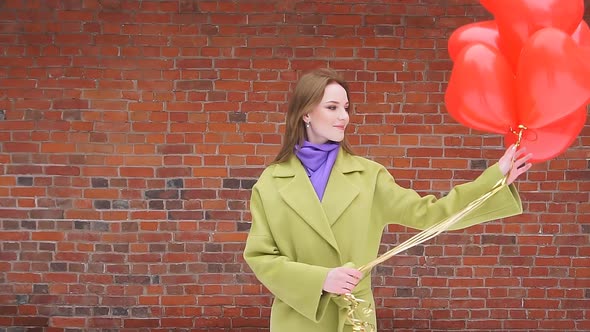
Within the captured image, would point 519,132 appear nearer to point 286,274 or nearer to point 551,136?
point 551,136

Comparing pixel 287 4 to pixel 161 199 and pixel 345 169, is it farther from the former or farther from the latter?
pixel 345 169

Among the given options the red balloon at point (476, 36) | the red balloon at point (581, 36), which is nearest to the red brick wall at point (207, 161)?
the red balloon at point (476, 36)

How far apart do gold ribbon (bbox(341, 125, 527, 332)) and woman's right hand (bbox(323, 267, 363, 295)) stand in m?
0.09

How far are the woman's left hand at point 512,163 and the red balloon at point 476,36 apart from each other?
37 centimetres

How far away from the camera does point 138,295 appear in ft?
13.2

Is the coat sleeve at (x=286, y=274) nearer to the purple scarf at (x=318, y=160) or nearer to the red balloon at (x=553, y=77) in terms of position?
the purple scarf at (x=318, y=160)

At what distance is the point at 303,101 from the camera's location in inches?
90.4

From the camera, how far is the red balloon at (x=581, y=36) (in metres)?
2.19

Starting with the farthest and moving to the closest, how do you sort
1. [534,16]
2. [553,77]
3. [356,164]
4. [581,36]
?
1. [356,164]
2. [581,36]
3. [534,16]
4. [553,77]

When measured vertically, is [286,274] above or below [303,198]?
below

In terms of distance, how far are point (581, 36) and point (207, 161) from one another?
2.32 m

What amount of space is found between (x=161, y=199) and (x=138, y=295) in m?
0.62

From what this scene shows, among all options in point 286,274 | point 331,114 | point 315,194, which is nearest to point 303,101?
point 331,114

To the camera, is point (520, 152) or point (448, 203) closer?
point (520, 152)
